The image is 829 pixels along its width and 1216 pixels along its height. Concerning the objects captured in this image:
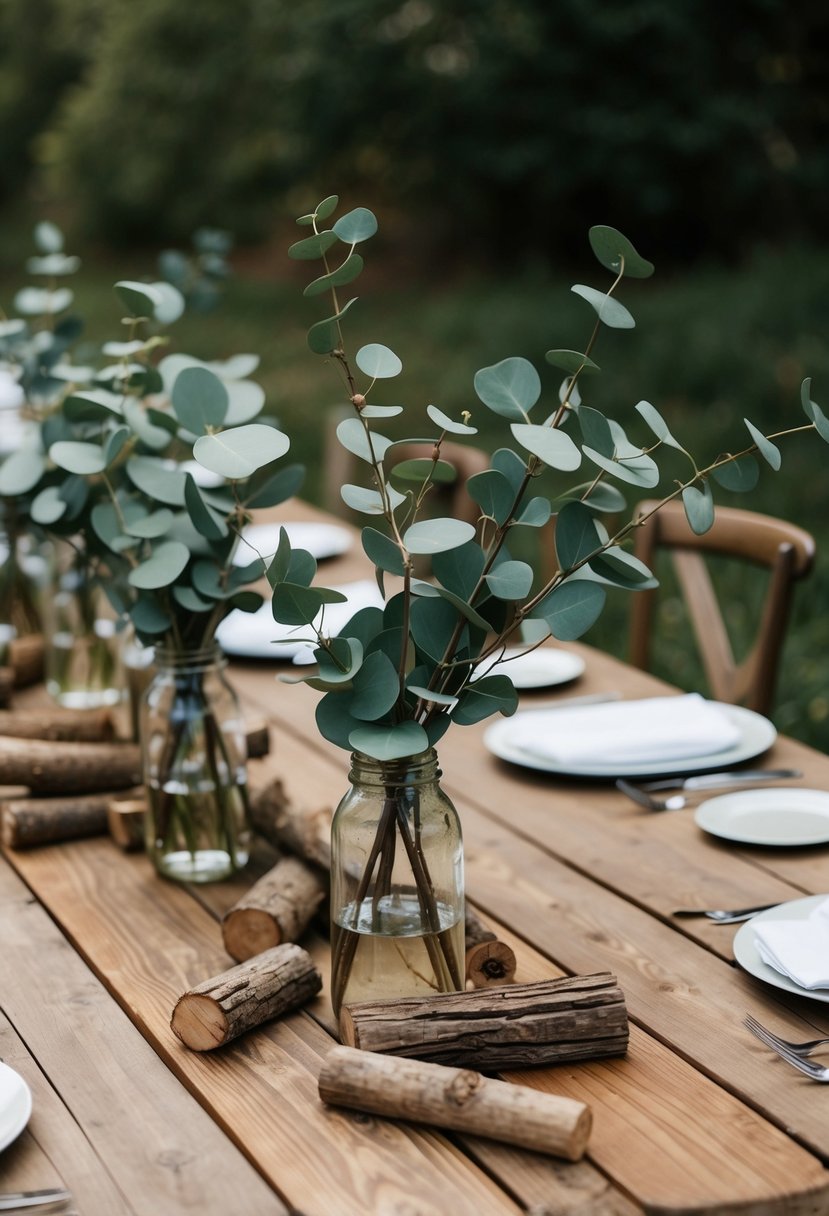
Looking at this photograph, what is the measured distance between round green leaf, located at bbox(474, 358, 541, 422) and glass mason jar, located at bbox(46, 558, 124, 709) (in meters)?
0.98

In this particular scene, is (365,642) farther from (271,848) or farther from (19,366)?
(19,366)

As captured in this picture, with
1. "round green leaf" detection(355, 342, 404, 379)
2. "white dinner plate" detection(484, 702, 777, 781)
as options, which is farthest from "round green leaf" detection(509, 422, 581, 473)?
"white dinner plate" detection(484, 702, 777, 781)

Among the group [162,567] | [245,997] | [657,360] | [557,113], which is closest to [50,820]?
[162,567]

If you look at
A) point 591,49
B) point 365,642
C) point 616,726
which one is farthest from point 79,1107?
point 591,49

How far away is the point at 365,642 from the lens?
3.67 ft

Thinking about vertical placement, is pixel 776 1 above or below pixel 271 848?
above

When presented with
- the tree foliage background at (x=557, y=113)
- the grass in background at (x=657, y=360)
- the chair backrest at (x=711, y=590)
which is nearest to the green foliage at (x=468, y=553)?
the chair backrest at (x=711, y=590)

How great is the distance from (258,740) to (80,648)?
423 millimetres

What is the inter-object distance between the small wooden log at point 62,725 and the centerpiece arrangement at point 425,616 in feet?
2.34

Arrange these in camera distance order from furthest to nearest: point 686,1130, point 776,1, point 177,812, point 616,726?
point 776,1
point 616,726
point 177,812
point 686,1130

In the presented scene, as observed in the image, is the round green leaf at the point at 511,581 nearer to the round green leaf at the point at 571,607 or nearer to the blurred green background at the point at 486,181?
the round green leaf at the point at 571,607

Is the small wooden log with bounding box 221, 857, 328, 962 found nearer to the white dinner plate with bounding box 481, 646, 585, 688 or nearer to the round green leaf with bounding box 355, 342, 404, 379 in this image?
the round green leaf with bounding box 355, 342, 404, 379

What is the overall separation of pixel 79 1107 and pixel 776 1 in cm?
917

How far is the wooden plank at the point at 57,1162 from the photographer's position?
0.92m
